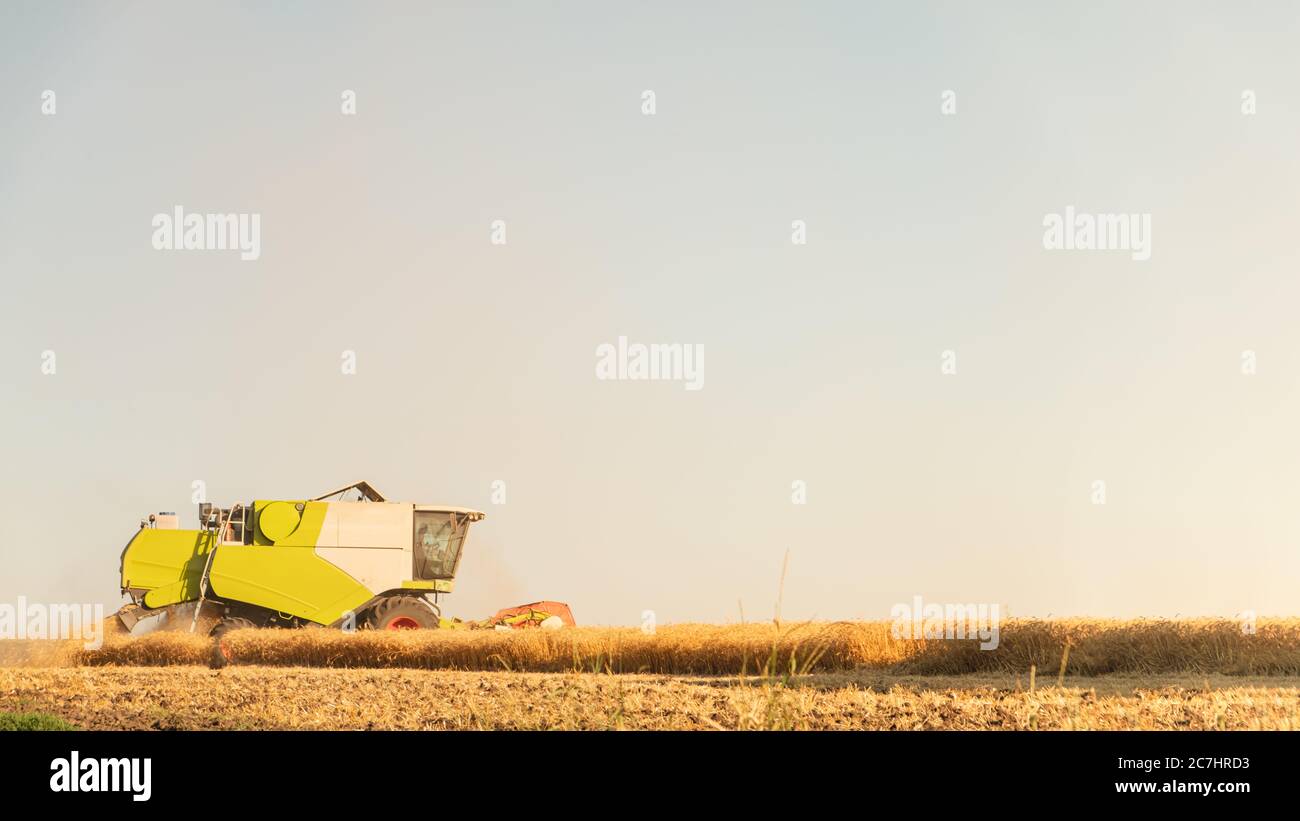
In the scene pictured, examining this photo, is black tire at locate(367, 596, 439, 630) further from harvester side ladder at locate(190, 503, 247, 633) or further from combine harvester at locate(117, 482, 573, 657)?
harvester side ladder at locate(190, 503, 247, 633)

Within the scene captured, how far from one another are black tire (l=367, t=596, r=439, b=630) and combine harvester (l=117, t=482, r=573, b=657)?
23 mm

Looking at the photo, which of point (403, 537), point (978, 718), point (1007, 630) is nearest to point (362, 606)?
point (403, 537)

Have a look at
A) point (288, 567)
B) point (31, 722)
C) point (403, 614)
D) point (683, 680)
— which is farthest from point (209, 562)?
point (31, 722)

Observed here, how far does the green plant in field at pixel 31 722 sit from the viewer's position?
1238 centimetres

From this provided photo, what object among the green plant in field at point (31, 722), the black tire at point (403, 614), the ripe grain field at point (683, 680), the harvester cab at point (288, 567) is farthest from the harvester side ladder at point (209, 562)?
the green plant in field at point (31, 722)

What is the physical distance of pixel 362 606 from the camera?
26750 mm

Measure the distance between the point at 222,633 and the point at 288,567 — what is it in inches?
81.1

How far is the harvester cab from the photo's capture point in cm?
2664

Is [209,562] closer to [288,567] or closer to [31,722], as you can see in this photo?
[288,567]

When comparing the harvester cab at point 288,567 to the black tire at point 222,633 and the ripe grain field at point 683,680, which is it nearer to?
the black tire at point 222,633
